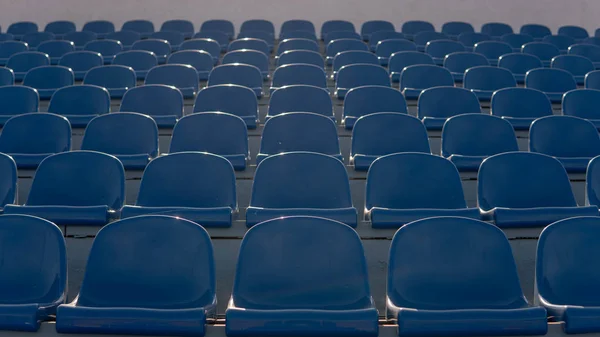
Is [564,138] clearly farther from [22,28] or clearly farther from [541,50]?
[22,28]

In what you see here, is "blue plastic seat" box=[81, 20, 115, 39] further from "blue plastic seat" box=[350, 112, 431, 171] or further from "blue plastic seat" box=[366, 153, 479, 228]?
"blue plastic seat" box=[366, 153, 479, 228]

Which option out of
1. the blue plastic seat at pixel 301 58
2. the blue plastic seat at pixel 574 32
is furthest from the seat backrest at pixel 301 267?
the blue plastic seat at pixel 574 32

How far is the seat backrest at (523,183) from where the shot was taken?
2945mm

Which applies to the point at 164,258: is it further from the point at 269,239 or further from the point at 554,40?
the point at 554,40

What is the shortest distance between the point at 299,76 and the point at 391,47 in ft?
5.12

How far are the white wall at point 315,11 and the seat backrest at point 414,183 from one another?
5.60 m

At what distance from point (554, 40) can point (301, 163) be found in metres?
4.66

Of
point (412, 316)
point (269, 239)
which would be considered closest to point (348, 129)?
point (269, 239)

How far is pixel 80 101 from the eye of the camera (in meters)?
4.23

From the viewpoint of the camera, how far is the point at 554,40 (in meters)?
6.63

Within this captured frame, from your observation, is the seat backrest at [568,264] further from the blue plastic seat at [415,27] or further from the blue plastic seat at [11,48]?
the blue plastic seat at [415,27]

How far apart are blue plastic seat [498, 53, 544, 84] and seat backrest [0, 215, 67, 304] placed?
4.21 m

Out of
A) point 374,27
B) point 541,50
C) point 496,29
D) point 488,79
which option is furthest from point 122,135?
point 496,29


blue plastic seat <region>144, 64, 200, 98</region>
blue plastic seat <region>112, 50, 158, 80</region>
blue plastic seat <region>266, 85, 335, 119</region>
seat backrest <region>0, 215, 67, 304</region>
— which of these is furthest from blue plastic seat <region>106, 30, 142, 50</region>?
seat backrest <region>0, 215, 67, 304</region>
